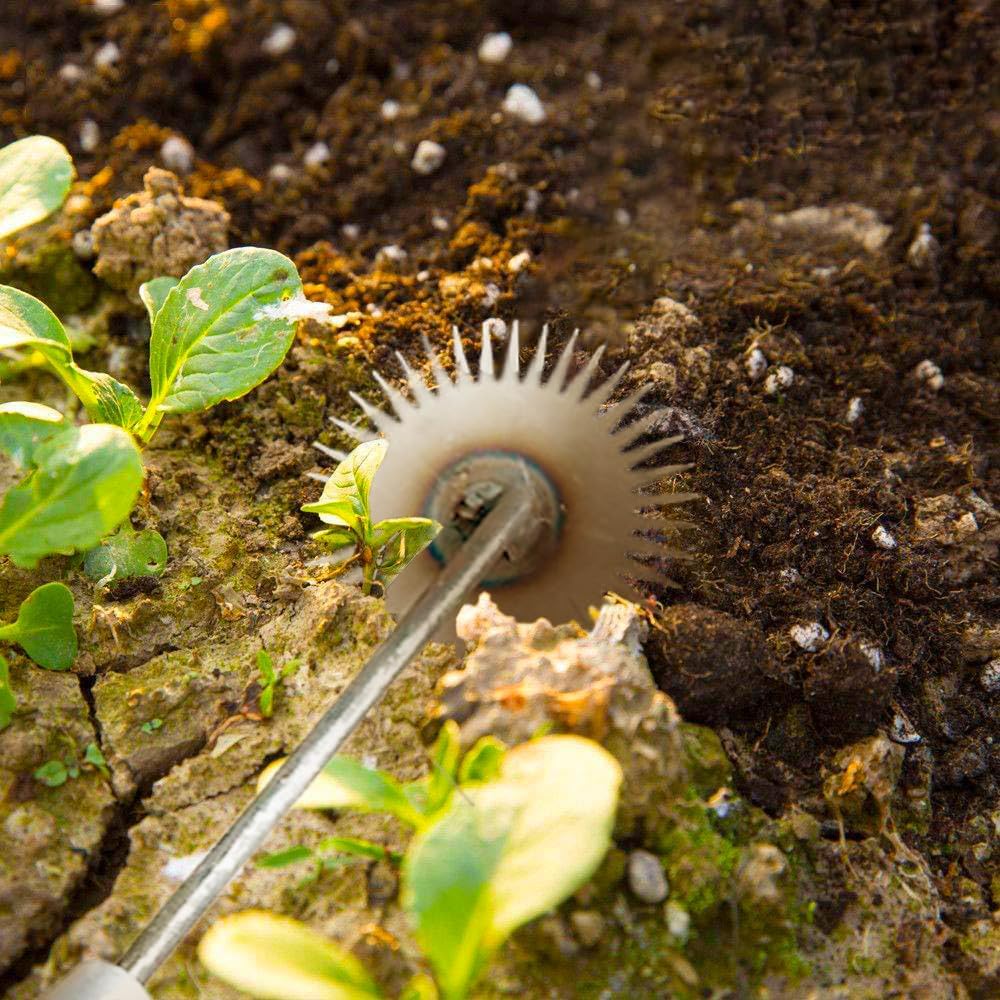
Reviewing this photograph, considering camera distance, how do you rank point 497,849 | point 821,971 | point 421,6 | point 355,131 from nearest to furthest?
point 497,849 → point 821,971 → point 355,131 → point 421,6

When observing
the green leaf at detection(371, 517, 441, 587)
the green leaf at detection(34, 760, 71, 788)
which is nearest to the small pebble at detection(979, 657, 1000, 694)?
the green leaf at detection(371, 517, 441, 587)

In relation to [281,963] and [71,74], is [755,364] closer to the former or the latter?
[281,963]

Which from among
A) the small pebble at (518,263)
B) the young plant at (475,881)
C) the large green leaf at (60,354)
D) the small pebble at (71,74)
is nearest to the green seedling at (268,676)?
the young plant at (475,881)

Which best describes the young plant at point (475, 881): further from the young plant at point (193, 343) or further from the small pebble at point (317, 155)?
the small pebble at point (317, 155)

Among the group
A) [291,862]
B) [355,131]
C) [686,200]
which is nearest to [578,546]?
[291,862]

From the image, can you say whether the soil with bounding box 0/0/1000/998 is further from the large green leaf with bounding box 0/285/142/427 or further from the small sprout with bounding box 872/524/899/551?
the large green leaf with bounding box 0/285/142/427

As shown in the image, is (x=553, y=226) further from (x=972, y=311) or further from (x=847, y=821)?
(x=847, y=821)
